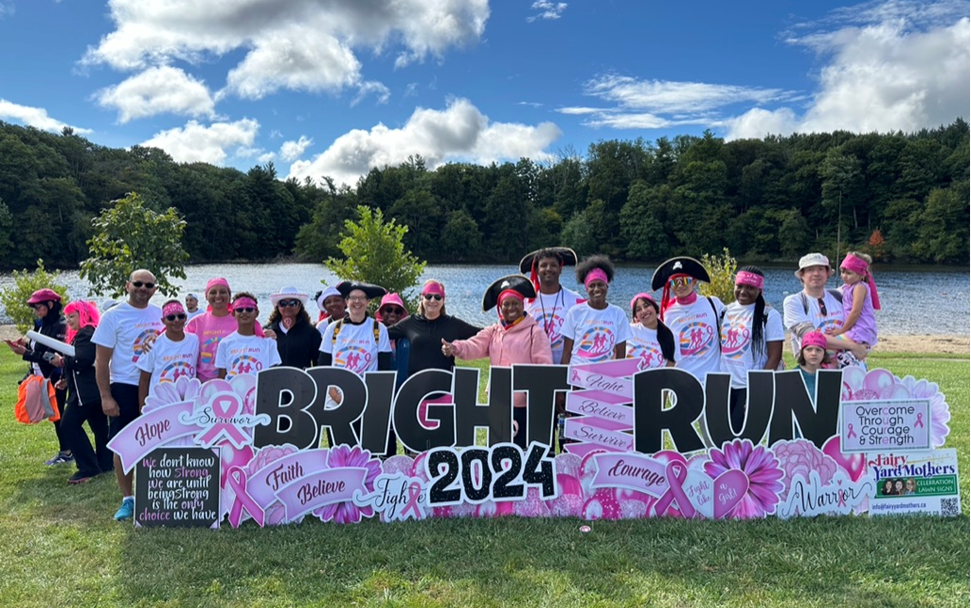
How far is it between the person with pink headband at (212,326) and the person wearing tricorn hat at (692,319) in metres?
3.66

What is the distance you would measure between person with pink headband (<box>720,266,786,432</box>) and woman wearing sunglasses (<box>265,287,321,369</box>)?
11.5 feet

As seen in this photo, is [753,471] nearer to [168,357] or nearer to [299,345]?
[299,345]

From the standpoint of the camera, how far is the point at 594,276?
504cm

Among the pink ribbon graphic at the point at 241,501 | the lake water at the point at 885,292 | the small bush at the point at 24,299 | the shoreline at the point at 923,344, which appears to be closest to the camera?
the pink ribbon graphic at the point at 241,501

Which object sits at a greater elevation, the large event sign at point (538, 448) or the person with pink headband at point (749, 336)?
the person with pink headband at point (749, 336)

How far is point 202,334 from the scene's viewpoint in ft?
16.8

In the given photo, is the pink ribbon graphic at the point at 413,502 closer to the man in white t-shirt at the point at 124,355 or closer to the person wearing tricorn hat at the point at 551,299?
the person wearing tricorn hat at the point at 551,299

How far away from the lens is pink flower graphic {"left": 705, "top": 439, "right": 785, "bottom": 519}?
4574mm

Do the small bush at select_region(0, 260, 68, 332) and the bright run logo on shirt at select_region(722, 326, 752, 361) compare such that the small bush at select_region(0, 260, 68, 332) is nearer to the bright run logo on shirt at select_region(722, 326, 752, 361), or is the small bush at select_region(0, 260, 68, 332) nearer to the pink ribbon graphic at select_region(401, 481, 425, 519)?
the pink ribbon graphic at select_region(401, 481, 425, 519)

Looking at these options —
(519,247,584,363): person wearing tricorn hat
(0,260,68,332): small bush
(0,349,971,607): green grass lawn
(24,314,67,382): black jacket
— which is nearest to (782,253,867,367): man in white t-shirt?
(0,349,971,607): green grass lawn

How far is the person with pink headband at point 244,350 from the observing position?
4.79 m

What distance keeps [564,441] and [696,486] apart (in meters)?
1.04

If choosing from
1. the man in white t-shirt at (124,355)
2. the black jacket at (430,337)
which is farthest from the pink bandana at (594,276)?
the man in white t-shirt at (124,355)

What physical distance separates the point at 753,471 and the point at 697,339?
109 centimetres
